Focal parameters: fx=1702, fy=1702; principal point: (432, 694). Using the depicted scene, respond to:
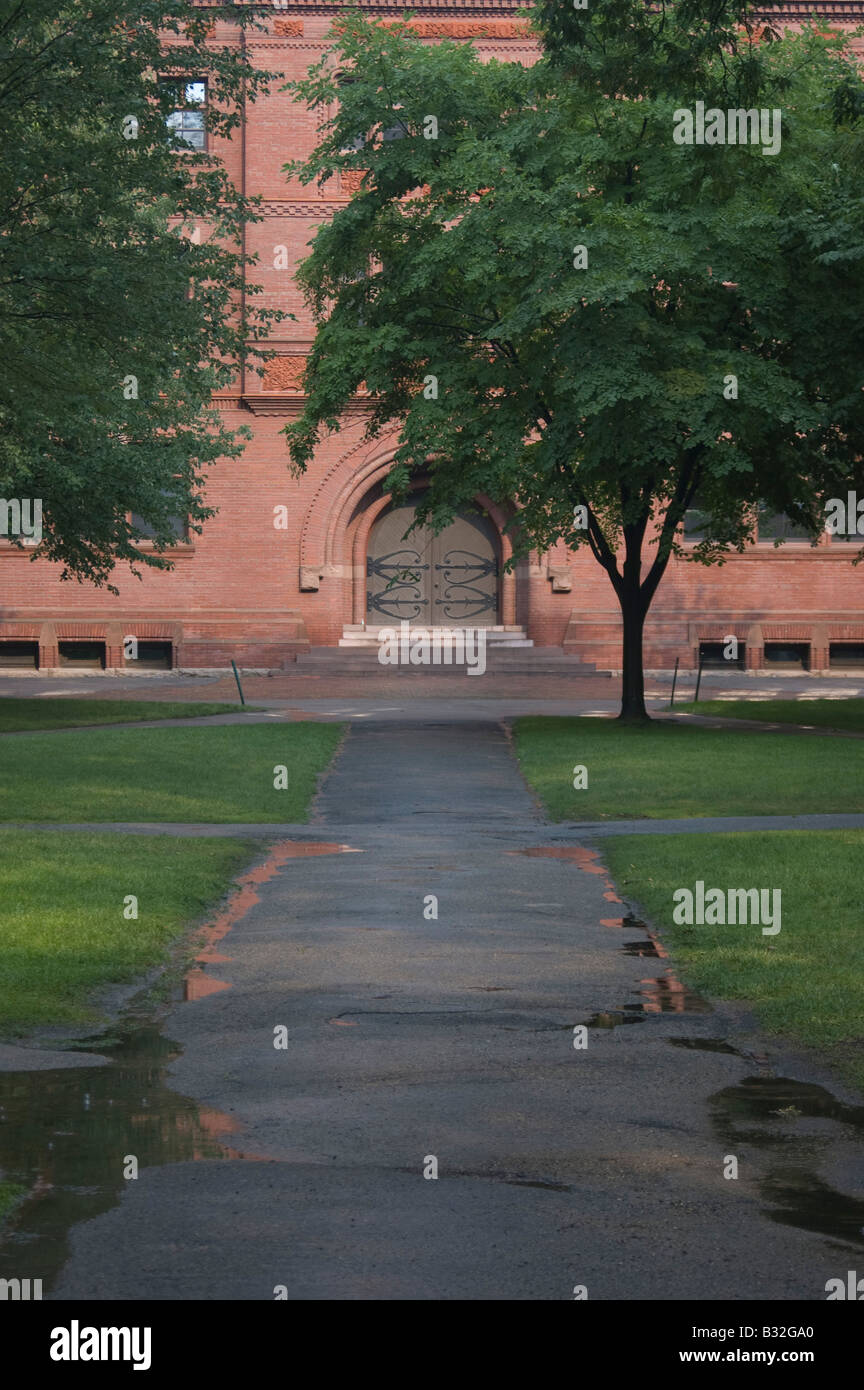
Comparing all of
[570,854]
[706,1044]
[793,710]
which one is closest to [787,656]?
[793,710]

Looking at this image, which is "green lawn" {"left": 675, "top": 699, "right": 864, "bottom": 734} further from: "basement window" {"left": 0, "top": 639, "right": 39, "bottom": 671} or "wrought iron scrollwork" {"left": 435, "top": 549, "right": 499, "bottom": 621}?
"basement window" {"left": 0, "top": 639, "right": 39, "bottom": 671}

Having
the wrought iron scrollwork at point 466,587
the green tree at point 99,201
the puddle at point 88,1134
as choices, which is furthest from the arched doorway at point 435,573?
the puddle at point 88,1134

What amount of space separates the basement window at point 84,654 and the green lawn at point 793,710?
1651 cm

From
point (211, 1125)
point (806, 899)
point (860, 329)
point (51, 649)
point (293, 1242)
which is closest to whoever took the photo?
point (293, 1242)

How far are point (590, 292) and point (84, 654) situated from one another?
23.5 meters

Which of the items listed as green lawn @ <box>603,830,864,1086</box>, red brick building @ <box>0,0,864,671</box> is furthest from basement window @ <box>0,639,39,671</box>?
green lawn @ <box>603,830,864,1086</box>

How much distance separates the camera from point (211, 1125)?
683 centimetres

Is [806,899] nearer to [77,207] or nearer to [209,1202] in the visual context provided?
[209,1202]

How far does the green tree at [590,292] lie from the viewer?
79.7 ft

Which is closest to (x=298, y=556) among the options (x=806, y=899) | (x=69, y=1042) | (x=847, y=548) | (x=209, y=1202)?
(x=847, y=548)

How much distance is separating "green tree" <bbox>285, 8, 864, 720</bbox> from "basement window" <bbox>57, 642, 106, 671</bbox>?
16.7 metres

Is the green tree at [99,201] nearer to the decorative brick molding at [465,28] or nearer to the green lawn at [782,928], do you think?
the green lawn at [782,928]

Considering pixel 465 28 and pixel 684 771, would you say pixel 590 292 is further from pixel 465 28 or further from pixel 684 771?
pixel 465 28

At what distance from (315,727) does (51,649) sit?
650 inches
